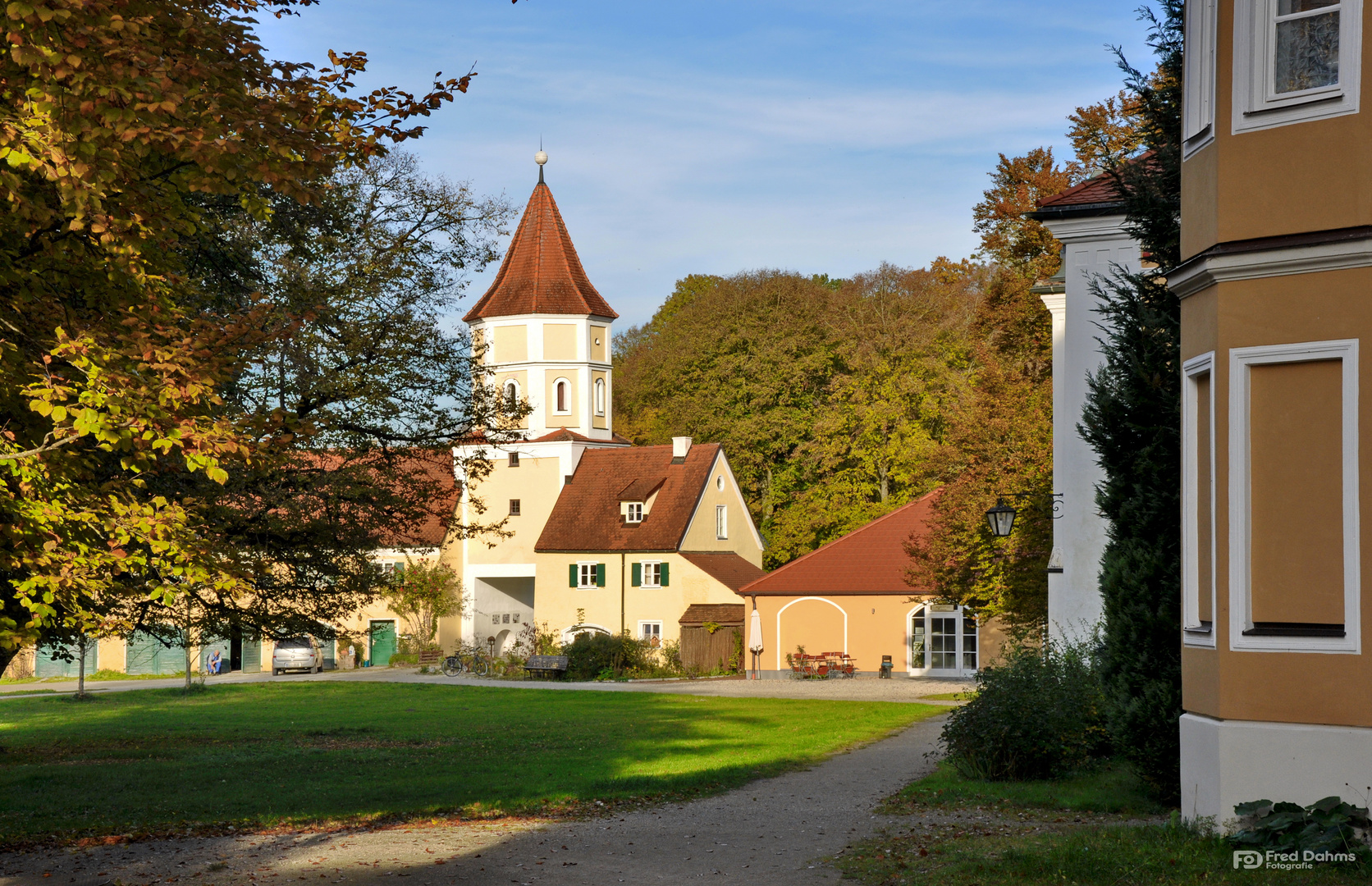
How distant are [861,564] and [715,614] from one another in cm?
618

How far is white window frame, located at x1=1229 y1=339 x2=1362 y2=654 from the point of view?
27.5 feet

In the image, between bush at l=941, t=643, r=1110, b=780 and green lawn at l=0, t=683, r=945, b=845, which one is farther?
green lawn at l=0, t=683, r=945, b=845

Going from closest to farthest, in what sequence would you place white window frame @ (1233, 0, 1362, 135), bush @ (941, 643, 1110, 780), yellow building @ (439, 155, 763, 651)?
white window frame @ (1233, 0, 1362, 135), bush @ (941, 643, 1110, 780), yellow building @ (439, 155, 763, 651)

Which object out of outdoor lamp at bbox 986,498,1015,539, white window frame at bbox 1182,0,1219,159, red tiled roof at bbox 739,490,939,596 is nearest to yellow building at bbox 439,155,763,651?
red tiled roof at bbox 739,490,939,596

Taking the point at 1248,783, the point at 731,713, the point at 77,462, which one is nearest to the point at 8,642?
the point at 77,462

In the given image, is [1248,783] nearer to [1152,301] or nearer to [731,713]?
[1152,301]

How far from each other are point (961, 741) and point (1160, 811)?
2.78m

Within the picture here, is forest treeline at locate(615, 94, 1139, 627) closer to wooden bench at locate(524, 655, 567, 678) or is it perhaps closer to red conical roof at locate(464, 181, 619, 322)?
red conical roof at locate(464, 181, 619, 322)

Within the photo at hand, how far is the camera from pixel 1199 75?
32.5 feet

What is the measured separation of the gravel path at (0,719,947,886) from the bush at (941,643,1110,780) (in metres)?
1.25

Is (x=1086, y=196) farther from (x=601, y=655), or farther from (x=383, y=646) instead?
(x=383, y=646)

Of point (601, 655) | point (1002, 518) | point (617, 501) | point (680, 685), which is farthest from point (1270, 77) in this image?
point (617, 501)

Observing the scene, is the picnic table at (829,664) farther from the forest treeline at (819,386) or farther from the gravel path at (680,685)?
the forest treeline at (819,386)

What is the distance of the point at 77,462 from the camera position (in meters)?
7.83
